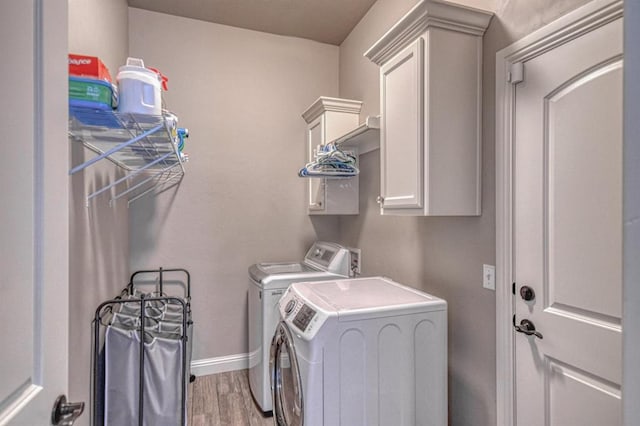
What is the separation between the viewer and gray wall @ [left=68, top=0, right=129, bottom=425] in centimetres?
133

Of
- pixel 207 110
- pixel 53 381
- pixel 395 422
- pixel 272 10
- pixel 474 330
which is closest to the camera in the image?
pixel 53 381

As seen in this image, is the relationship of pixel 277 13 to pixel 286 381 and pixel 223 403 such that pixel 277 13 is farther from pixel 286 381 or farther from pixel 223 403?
pixel 223 403

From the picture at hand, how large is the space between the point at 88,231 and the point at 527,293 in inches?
73.8

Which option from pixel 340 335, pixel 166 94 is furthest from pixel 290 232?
pixel 340 335

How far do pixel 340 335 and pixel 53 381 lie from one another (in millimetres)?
903

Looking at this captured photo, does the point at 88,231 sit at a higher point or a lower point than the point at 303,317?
higher

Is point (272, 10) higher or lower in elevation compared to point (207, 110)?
higher

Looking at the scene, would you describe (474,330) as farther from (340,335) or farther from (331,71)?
(331,71)

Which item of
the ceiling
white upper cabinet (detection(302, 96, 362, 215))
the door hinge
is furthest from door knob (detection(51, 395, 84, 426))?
the ceiling

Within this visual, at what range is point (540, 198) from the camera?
1286 mm

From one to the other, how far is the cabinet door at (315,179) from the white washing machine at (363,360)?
1.18 meters

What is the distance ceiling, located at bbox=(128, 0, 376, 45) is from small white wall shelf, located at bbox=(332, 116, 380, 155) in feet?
3.30

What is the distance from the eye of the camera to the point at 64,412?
0.77 metres

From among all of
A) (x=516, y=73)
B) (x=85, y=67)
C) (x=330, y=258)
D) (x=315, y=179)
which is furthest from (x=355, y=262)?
(x=85, y=67)
